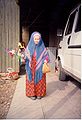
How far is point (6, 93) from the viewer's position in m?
7.30

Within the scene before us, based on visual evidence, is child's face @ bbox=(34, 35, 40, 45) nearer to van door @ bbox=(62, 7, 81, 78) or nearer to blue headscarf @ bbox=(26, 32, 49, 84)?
blue headscarf @ bbox=(26, 32, 49, 84)

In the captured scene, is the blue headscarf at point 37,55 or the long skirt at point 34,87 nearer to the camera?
the blue headscarf at point 37,55

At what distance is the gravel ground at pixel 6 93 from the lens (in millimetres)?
5633

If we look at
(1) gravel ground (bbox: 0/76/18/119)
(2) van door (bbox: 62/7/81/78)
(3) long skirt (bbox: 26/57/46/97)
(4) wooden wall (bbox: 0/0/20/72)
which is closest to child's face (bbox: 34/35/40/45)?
(3) long skirt (bbox: 26/57/46/97)

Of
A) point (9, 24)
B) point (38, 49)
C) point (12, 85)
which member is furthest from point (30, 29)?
point (38, 49)

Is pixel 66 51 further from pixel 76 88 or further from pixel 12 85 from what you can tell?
pixel 12 85

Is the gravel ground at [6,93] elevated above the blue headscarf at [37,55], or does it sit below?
below

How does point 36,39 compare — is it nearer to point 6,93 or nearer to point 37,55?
point 37,55

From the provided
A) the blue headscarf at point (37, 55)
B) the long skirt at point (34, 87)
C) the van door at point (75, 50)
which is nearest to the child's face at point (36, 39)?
the blue headscarf at point (37, 55)

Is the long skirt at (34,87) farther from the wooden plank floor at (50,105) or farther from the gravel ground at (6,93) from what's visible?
the gravel ground at (6,93)

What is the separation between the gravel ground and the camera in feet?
18.5

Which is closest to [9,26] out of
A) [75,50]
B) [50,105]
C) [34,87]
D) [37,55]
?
[37,55]

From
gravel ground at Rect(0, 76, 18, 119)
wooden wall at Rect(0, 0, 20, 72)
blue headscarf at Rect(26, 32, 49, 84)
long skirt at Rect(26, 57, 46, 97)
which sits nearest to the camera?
gravel ground at Rect(0, 76, 18, 119)

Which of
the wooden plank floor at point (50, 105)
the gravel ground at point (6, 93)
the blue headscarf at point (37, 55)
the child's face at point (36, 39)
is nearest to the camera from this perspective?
the wooden plank floor at point (50, 105)
